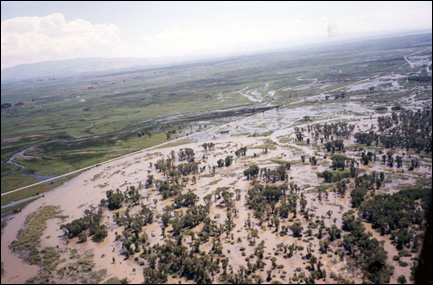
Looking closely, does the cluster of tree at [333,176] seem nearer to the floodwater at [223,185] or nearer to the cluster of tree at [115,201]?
the floodwater at [223,185]

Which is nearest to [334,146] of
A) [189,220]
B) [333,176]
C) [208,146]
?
[333,176]

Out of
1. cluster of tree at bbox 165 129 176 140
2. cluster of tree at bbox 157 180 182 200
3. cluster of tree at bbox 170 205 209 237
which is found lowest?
cluster of tree at bbox 170 205 209 237

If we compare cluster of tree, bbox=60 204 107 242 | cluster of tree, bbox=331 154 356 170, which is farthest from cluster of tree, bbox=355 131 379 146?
cluster of tree, bbox=60 204 107 242

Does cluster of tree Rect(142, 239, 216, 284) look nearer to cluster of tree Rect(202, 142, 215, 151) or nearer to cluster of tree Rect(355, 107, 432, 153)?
cluster of tree Rect(202, 142, 215, 151)

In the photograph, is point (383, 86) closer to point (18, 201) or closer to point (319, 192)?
point (319, 192)

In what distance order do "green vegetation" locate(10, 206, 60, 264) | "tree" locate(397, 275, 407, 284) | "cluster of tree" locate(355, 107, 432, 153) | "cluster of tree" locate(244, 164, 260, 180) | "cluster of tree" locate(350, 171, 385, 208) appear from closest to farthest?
"tree" locate(397, 275, 407, 284) < "green vegetation" locate(10, 206, 60, 264) < "cluster of tree" locate(350, 171, 385, 208) < "cluster of tree" locate(244, 164, 260, 180) < "cluster of tree" locate(355, 107, 432, 153)

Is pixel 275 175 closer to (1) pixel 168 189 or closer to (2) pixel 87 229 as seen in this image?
(1) pixel 168 189
